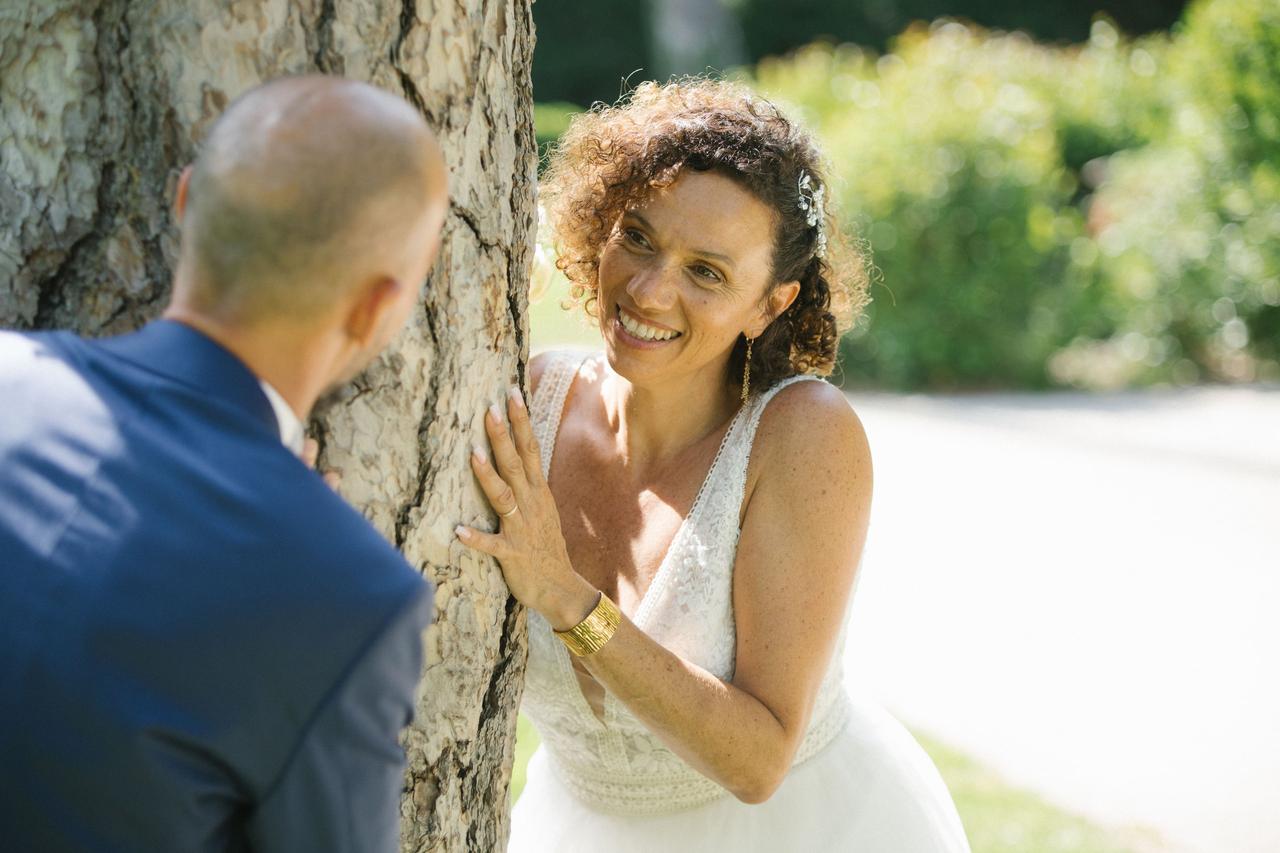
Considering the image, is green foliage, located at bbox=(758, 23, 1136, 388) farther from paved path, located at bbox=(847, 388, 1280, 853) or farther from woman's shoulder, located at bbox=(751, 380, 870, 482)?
woman's shoulder, located at bbox=(751, 380, 870, 482)

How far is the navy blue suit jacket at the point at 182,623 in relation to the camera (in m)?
1.20

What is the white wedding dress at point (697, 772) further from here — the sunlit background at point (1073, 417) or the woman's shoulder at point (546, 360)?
the sunlit background at point (1073, 417)

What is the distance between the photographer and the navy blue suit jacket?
120cm

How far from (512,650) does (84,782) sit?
3.13ft

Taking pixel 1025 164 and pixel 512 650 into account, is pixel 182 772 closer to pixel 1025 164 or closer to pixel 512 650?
pixel 512 650

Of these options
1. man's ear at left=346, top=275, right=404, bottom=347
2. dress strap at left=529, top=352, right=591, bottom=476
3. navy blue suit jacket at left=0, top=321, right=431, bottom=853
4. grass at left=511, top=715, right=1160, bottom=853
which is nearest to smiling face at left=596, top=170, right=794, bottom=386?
dress strap at left=529, top=352, right=591, bottom=476

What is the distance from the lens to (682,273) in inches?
104

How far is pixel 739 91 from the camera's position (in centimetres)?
278

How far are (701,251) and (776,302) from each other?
0.29 m

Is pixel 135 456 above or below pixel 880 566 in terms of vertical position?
above

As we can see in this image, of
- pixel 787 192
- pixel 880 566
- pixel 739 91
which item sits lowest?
pixel 880 566

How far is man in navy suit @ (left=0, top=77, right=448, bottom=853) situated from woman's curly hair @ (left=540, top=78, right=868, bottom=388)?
4.33ft

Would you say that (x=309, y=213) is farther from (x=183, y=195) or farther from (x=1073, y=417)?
(x=1073, y=417)

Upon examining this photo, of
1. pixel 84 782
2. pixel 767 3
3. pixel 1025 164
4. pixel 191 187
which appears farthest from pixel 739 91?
pixel 767 3
